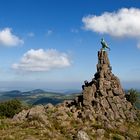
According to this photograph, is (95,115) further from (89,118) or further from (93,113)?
(89,118)

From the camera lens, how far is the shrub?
15254cm

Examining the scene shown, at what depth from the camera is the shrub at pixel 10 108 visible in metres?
153

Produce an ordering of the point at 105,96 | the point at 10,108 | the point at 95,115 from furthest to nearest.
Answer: the point at 10,108 < the point at 105,96 < the point at 95,115

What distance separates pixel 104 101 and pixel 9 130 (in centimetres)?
4042

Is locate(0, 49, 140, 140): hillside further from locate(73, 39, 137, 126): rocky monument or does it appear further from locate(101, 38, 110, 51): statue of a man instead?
locate(101, 38, 110, 51): statue of a man

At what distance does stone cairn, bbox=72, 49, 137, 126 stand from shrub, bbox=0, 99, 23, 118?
3927 cm

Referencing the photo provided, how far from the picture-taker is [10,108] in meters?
155

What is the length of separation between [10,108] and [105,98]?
5273 centimetres

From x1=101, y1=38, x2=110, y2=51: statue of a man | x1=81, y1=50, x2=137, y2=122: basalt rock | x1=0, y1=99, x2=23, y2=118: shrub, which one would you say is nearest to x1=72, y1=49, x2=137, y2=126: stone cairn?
x1=81, y1=50, x2=137, y2=122: basalt rock

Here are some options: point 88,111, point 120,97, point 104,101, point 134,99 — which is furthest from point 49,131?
point 134,99

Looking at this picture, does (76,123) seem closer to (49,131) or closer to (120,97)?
(49,131)

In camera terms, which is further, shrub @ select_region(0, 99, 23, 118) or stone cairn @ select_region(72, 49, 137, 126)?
shrub @ select_region(0, 99, 23, 118)

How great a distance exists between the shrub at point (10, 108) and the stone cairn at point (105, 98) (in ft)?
129

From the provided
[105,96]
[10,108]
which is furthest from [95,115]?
[10,108]
